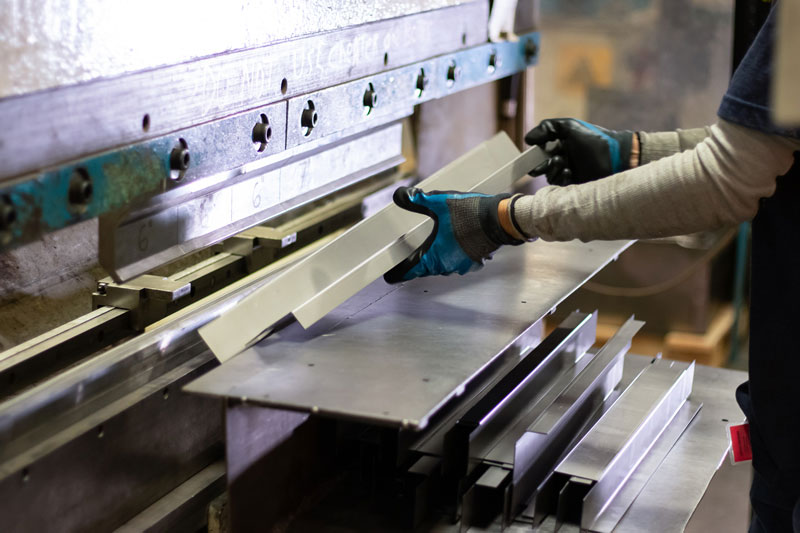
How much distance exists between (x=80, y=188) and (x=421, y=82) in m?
1.00

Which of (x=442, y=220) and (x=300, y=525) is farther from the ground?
(x=442, y=220)

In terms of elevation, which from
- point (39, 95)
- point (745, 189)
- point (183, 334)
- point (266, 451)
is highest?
point (39, 95)

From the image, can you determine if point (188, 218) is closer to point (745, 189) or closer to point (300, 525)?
point (300, 525)

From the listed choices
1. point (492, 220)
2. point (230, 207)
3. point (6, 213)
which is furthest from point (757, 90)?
point (6, 213)

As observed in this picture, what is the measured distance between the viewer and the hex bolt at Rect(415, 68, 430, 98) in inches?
79.2

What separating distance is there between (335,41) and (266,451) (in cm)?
73

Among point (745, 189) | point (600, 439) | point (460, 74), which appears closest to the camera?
point (745, 189)

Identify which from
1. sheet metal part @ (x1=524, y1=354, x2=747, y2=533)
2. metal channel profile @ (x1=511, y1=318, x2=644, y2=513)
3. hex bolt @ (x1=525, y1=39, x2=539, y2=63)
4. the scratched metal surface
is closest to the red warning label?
sheet metal part @ (x1=524, y1=354, x2=747, y2=533)

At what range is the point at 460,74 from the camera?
220 cm

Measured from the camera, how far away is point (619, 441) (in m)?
1.65

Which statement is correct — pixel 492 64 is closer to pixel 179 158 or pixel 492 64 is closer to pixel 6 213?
pixel 179 158

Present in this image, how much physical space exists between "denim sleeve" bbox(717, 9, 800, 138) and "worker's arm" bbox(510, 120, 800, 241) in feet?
0.07

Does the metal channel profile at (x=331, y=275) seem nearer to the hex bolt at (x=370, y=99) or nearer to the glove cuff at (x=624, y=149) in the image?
the hex bolt at (x=370, y=99)

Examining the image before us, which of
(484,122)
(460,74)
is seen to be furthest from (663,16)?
(460,74)
